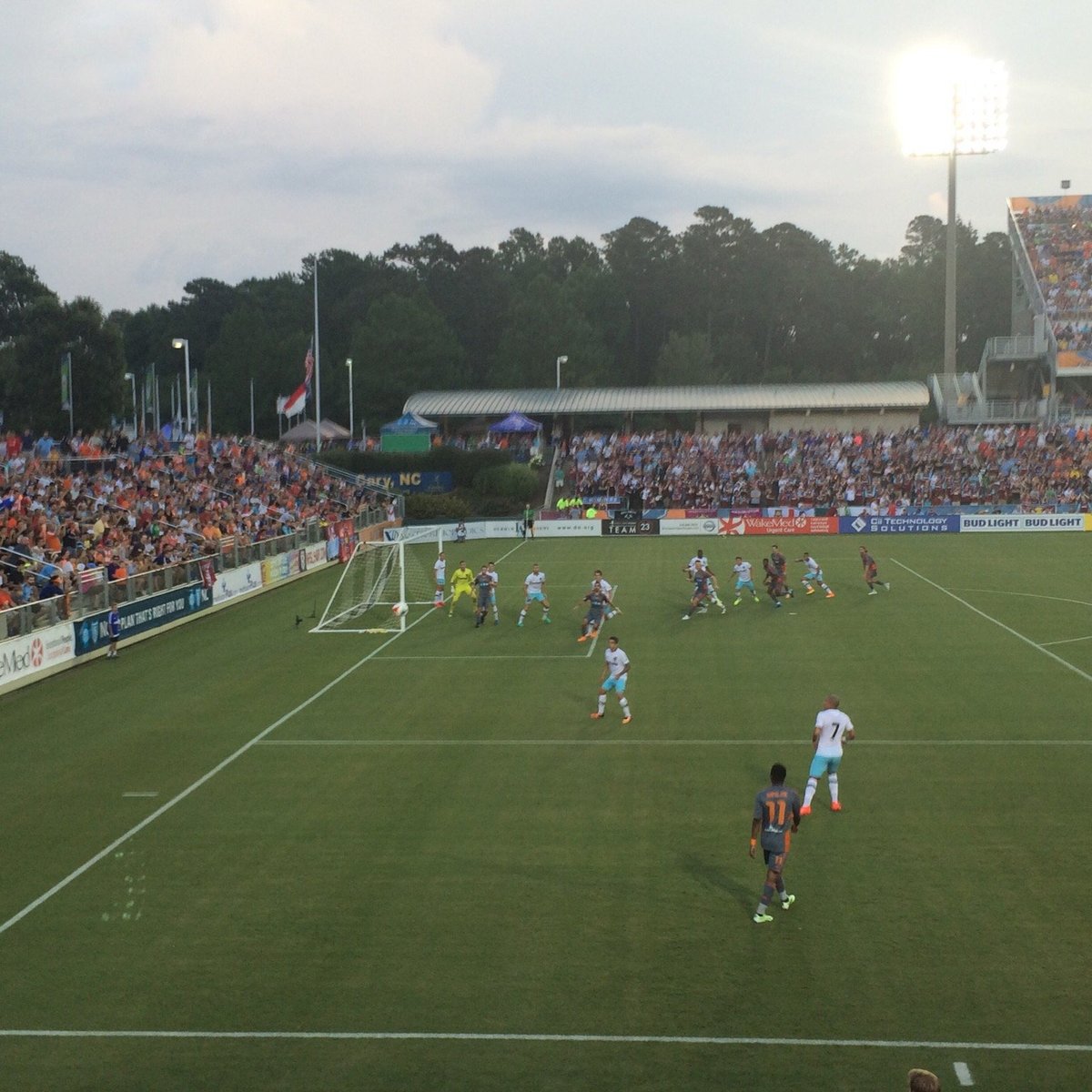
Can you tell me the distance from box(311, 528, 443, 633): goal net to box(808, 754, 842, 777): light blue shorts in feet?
57.5

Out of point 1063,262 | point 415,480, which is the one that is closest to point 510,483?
point 415,480

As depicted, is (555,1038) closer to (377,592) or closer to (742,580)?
(742,580)

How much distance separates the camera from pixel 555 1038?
9.73 metres

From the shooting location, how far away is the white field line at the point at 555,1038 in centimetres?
941

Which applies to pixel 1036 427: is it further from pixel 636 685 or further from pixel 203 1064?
pixel 203 1064

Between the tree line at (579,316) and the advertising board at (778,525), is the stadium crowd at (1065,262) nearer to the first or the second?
the tree line at (579,316)

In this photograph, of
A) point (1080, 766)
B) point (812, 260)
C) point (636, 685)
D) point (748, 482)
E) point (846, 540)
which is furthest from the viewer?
point (812, 260)

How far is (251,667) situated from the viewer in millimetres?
26688

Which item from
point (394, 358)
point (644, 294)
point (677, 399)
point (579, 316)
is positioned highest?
point (644, 294)

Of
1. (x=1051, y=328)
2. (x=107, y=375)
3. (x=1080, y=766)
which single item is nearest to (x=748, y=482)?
(x=1051, y=328)

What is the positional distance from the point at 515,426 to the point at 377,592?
3834 cm

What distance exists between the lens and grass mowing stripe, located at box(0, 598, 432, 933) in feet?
42.3

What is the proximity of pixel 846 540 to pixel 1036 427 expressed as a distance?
22.7 m

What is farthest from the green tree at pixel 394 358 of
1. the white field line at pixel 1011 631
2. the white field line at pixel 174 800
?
the white field line at pixel 174 800
